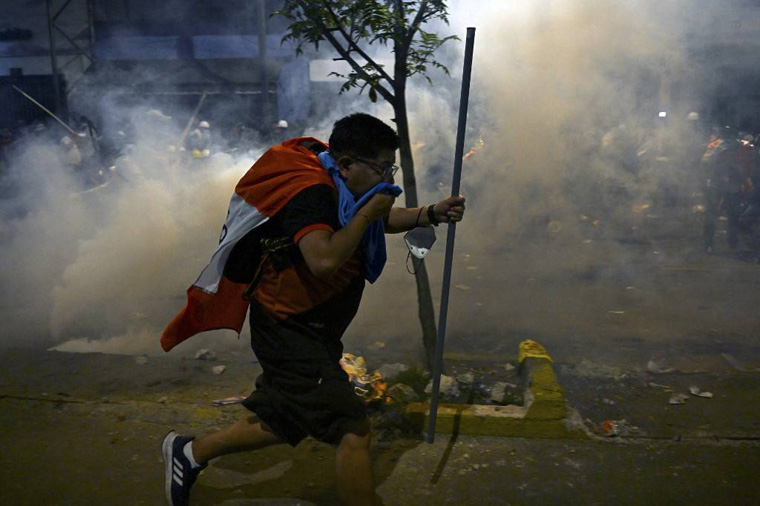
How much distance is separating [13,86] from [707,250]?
59.6 ft

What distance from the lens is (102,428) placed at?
11.3ft

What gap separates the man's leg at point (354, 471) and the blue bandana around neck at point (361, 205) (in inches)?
23.1

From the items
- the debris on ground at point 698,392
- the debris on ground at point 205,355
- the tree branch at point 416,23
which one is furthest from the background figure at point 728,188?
the debris on ground at point 205,355

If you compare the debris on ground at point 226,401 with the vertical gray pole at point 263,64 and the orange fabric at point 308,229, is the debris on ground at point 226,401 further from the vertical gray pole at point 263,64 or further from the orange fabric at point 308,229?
the vertical gray pole at point 263,64

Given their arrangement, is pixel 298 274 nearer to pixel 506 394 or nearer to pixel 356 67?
pixel 356 67

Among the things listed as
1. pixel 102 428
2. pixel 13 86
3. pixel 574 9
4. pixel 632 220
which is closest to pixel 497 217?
pixel 632 220

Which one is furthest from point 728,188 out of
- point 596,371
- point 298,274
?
point 298,274

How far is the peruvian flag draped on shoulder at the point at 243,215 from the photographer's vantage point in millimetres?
2193

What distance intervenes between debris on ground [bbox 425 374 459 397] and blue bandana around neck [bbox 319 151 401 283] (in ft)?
4.93

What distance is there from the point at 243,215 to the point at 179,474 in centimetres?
113

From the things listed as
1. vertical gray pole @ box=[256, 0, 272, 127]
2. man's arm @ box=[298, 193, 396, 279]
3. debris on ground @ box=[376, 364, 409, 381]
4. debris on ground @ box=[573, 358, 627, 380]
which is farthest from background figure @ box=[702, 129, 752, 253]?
vertical gray pole @ box=[256, 0, 272, 127]

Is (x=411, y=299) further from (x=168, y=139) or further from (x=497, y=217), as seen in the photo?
(x=168, y=139)

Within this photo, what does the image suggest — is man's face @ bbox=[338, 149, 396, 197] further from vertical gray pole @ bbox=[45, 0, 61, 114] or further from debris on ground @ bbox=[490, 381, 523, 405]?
vertical gray pole @ bbox=[45, 0, 61, 114]

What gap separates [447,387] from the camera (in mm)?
3791
